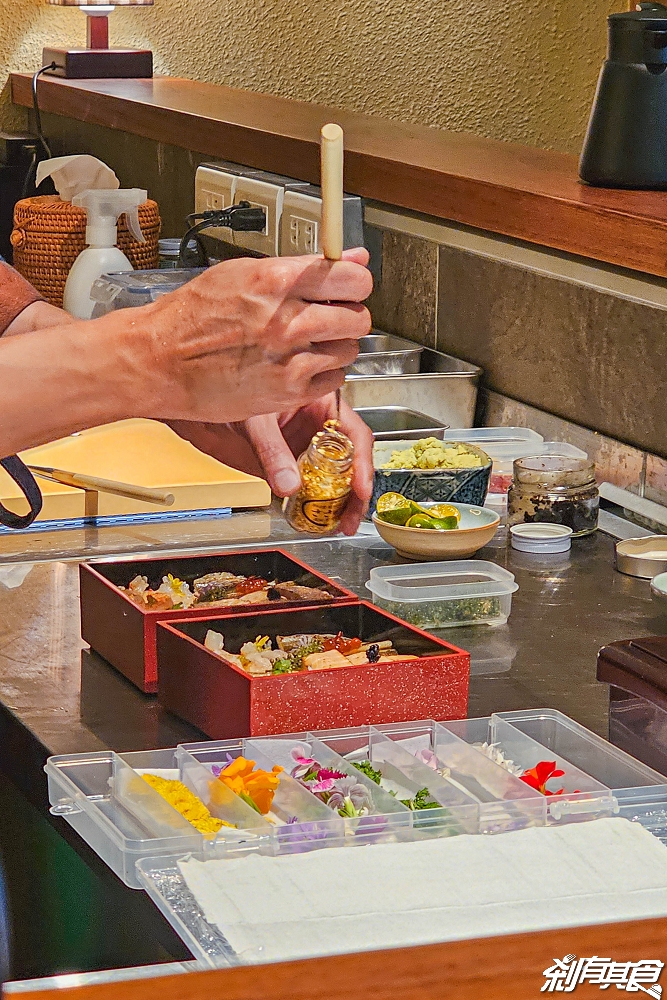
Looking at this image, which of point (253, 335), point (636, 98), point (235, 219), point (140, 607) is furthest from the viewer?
point (235, 219)

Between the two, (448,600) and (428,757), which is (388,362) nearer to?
(448,600)

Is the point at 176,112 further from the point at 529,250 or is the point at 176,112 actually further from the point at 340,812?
the point at 340,812

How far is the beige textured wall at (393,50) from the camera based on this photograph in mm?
3176

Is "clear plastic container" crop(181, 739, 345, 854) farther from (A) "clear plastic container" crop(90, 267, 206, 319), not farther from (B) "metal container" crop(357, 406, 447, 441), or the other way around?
(A) "clear plastic container" crop(90, 267, 206, 319)

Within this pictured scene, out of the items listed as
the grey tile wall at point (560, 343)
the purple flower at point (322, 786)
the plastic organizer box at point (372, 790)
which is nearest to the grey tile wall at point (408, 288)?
the grey tile wall at point (560, 343)

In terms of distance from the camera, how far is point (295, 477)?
1141 millimetres

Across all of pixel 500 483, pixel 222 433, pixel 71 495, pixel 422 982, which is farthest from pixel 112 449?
pixel 422 982

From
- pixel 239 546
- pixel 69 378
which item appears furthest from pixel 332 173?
pixel 239 546

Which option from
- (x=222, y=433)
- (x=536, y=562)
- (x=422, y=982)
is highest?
(x=222, y=433)

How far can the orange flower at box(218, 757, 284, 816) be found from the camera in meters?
1.05

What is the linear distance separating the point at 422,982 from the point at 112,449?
1.40 m

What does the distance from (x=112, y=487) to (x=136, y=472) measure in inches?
5.4

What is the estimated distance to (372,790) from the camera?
3.45 ft

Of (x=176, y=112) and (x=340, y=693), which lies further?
(x=176, y=112)
